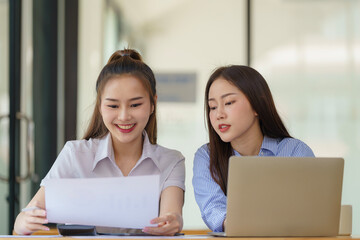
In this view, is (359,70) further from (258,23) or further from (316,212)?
(316,212)

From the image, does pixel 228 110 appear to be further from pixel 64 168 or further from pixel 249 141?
pixel 64 168

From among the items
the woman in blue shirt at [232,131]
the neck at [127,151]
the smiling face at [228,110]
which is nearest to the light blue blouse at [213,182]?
the woman in blue shirt at [232,131]

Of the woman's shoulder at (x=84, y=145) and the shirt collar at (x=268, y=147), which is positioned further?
the shirt collar at (x=268, y=147)

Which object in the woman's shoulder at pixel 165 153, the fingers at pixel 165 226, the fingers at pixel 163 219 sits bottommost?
the fingers at pixel 165 226

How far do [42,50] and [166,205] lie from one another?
8.74 feet

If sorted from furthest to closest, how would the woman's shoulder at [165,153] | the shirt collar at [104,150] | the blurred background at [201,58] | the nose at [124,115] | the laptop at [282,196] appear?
1. the blurred background at [201,58]
2. the woman's shoulder at [165,153]
3. the shirt collar at [104,150]
4. the nose at [124,115]
5. the laptop at [282,196]

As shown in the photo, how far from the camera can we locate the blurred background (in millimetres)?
4598

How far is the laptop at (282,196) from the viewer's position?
1.68 metres

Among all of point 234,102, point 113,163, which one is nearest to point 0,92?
point 113,163

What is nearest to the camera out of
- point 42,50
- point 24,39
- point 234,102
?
point 234,102

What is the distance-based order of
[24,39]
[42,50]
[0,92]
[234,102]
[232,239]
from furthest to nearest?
1. [42,50]
2. [24,39]
3. [0,92]
4. [234,102]
5. [232,239]

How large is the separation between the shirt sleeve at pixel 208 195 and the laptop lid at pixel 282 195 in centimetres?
44

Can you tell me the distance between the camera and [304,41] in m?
4.65

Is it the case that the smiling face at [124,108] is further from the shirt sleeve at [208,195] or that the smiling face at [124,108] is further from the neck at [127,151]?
the shirt sleeve at [208,195]
